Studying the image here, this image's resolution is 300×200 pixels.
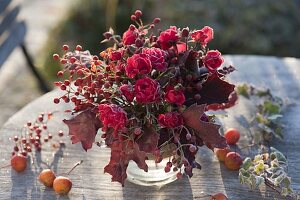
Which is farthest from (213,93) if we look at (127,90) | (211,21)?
(211,21)

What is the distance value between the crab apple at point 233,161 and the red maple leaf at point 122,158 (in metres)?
0.32

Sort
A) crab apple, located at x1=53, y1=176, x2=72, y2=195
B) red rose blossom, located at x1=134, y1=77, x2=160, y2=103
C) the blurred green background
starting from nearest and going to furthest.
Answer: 1. red rose blossom, located at x1=134, y1=77, x2=160, y2=103
2. crab apple, located at x1=53, y1=176, x2=72, y2=195
3. the blurred green background

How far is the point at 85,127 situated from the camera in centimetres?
132

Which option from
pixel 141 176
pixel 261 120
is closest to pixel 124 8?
pixel 261 120

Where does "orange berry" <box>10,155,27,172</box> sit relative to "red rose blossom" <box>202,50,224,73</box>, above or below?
below

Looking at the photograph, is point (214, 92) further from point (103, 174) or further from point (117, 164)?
point (103, 174)

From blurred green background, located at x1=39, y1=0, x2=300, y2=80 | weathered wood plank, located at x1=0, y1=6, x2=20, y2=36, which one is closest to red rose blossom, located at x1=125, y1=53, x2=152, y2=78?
weathered wood plank, located at x1=0, y1=6, x2=20, y2=36

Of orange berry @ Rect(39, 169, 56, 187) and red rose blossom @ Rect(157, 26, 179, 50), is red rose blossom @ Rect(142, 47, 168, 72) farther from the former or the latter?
orange berry @ Rect(39, 169, 56, 187)

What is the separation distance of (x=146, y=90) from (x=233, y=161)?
1.46ft

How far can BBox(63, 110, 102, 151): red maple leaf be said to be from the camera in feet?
4.30

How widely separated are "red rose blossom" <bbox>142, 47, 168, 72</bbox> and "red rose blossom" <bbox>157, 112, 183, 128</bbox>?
0.35 ft

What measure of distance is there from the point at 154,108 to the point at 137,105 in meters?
0.04

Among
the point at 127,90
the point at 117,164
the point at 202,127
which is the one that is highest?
the point at 127,90

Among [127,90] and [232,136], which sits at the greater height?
[127,90]
